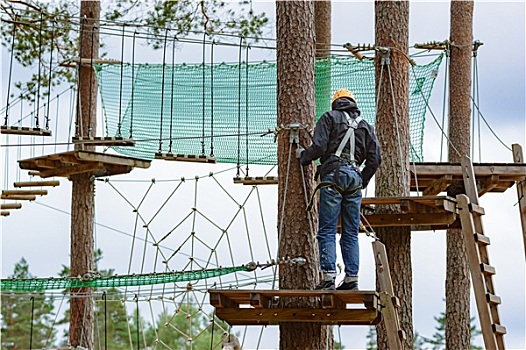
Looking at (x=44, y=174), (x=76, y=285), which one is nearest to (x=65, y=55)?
(x=44, y=174)

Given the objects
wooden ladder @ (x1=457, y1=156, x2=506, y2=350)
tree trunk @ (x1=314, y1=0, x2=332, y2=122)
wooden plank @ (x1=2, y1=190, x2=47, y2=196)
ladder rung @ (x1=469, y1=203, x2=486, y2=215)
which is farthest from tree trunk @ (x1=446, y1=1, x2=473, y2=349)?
wooden plank @ (x1=2, y1=190, x2=47, y2=196)

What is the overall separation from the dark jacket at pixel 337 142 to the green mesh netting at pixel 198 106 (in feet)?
8.99

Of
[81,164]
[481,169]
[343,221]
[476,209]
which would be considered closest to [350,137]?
[343,221]

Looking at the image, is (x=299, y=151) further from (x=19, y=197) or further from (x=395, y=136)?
(x=19, y=197)

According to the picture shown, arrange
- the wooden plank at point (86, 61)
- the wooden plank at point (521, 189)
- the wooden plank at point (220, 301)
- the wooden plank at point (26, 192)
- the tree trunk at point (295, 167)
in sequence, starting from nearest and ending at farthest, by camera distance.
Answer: the wooden plank at point (220, 301) → the tree trunk at point (295, 167) → the wooden plank at point (521, 189) → the wooden plank at point (86, 61) → the wooden plank at point (26, 192)

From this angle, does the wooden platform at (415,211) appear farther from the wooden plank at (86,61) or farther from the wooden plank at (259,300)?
the wooden plank at (86,61)

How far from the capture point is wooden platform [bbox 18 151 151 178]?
7.96 meters

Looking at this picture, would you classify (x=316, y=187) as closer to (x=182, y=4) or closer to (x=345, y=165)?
(x=345, y=165)

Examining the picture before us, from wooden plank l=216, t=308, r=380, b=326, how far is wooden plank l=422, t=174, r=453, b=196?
2267 millimetres

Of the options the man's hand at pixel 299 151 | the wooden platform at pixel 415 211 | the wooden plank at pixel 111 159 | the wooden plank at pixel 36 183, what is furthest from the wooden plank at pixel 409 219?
the wooden plank at pixel 36 183

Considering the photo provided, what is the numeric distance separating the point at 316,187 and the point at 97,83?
4.06m

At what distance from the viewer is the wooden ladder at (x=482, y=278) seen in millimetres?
5469

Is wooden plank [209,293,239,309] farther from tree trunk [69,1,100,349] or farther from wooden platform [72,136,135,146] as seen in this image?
tree trunk [69,1,100,349]

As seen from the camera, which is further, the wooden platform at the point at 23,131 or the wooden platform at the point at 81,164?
the wooden platform at the point at 81,164
